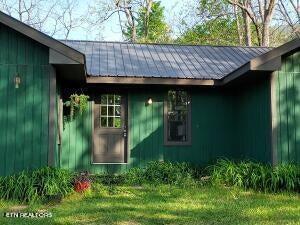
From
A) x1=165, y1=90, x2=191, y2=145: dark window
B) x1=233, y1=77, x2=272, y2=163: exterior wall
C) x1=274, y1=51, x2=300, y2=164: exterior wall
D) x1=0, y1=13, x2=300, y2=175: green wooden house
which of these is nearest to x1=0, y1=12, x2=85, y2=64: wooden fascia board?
x1=0, y1=13, x2=300, y2=175: green wooden house

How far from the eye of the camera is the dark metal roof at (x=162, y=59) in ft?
34.2


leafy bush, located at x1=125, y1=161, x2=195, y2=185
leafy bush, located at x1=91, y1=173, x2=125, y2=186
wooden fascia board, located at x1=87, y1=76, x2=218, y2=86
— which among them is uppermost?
wooden fascia board, located at x1=87, y1=76, x2=218, y2=86

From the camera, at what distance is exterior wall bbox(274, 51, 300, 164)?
8.66 metres

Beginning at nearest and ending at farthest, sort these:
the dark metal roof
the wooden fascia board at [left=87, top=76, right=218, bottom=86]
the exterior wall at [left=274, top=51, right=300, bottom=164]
Result: the exterior wall at [left=274, top=51, right=300, bottom=164] < the wooden fascia board at [left=87, top=76, right=218, bottom=86] < the dark metal roof

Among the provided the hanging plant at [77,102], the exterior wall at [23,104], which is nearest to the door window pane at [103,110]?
the hanging plant at [77,102]

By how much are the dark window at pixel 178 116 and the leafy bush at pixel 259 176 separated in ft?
6.66

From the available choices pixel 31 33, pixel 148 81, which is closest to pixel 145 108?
pixel 148 81

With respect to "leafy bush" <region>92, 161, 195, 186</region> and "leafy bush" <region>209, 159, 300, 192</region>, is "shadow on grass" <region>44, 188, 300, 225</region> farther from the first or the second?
"leafy bush" <region>92, 161, 195, 186</region>

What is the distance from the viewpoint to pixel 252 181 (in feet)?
26.9

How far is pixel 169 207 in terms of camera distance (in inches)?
267

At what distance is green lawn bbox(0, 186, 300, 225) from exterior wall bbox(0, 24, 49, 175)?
1.12m

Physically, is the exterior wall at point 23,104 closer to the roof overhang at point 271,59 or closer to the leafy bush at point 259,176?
the leafy bush at point 259,176

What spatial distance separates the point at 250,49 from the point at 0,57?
833 centimetres

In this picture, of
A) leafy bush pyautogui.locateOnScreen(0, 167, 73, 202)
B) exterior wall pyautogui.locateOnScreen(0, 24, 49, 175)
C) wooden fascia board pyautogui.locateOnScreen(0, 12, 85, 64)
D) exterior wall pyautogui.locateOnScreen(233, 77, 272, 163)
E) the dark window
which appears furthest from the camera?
the dark window
